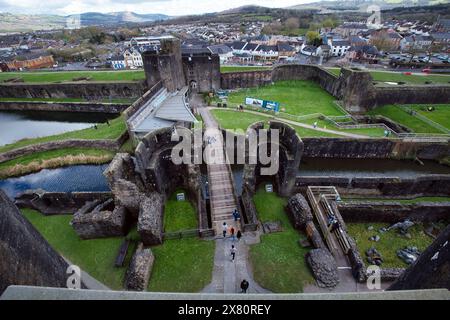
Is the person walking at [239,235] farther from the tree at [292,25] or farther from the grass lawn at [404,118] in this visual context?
the tree at [292,25]

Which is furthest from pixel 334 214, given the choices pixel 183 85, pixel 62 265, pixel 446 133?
pixel 183 85

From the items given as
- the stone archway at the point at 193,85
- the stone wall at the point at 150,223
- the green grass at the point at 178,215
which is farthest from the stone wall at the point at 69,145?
the stone archway at the point at 193,85

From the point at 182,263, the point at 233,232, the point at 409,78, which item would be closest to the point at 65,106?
the point at 182,263

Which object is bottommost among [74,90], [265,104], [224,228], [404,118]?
[224,228]

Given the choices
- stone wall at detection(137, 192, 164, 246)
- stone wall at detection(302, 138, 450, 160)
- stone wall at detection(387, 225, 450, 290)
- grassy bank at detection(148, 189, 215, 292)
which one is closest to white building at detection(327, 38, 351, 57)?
stone wall at detection(302, 138, 450, 160)

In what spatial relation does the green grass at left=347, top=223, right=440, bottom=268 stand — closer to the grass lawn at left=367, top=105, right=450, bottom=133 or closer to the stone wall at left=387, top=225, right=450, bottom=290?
the stone wall at left=387, top=225, right=450, bottom=290

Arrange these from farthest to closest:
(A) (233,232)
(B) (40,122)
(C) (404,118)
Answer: (B) (40,122), (C) (404,118), (A) (233,232)

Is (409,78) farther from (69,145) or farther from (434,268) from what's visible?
(69,145)
